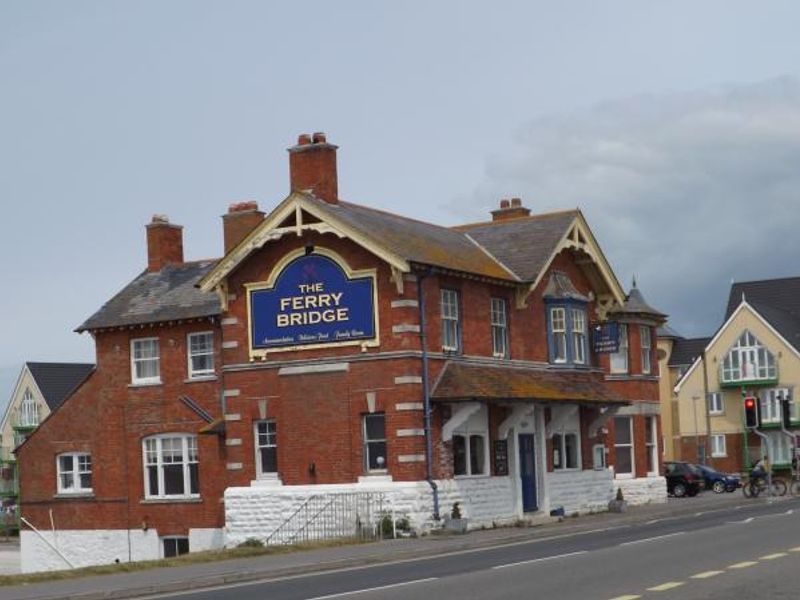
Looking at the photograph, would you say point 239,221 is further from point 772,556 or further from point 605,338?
point 772,556

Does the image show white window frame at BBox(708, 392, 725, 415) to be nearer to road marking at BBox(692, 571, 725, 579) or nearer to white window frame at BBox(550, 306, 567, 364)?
white window frame at BBox(550, 306, 567, 364)

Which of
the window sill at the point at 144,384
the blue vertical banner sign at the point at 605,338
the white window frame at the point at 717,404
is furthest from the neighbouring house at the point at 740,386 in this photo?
the window sill at the point at 144,384

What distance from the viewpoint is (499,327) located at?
42781 millimetres

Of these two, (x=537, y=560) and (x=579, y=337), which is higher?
(x=579, y=337)

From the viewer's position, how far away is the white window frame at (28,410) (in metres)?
102

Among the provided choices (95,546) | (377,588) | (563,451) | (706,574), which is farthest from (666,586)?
(95,546)

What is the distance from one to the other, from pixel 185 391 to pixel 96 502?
193 inches

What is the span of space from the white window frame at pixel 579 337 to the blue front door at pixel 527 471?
3852mm

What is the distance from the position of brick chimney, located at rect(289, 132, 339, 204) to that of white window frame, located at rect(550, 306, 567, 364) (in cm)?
818

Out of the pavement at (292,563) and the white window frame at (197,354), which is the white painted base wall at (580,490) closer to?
the pavement at (292,563)

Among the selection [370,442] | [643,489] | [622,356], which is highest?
[622,356]

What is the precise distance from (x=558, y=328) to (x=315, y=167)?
31.2 ft

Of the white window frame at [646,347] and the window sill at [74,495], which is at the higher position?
the white window frame at [646,347]

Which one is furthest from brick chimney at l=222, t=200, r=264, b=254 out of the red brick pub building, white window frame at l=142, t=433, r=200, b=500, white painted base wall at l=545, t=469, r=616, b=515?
white painted base wall at l=545, t=469, r=616, b=515
